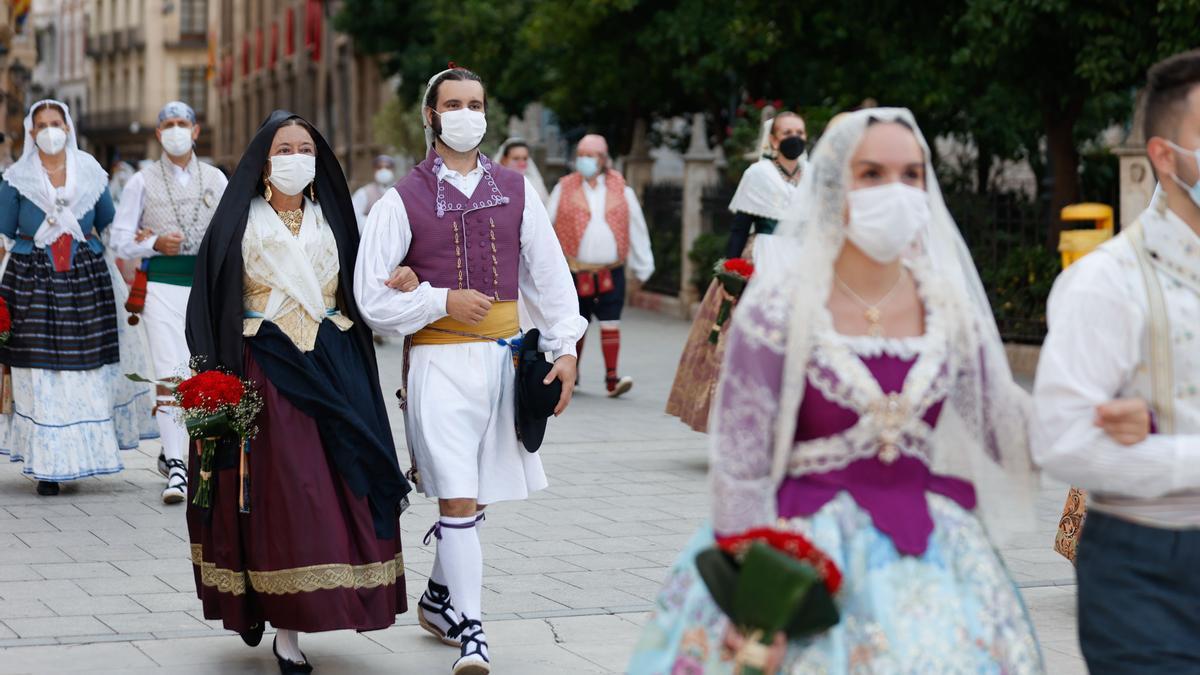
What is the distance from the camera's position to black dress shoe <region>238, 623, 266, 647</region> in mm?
6117

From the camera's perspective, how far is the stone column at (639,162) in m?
26.8

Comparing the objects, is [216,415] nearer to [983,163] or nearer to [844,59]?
[983,163]

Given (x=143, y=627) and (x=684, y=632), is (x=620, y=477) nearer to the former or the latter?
(x=143, y=627)

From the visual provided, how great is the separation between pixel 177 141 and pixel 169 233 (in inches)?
19.2

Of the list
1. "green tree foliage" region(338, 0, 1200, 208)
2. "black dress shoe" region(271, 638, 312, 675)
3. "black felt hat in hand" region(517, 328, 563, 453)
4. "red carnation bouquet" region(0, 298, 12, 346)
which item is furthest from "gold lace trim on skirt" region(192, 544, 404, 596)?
"green tree foliage" region(338, 0, 1200, 208)

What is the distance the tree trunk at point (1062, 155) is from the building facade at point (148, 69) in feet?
245

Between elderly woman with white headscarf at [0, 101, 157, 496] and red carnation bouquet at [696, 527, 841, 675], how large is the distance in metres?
6.96

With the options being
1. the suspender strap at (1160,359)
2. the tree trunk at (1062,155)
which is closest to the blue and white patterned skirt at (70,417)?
the suspender strap at (1160,359)

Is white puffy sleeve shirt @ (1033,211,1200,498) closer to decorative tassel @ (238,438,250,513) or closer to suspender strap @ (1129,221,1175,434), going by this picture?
suspender strap @ (1129,221,1175,434)

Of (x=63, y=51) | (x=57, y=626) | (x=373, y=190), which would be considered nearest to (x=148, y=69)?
(x=63, y=51)

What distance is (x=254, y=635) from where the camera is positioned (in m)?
6.17

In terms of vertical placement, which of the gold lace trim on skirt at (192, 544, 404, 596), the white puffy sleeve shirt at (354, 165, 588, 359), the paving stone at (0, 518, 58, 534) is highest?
the white puffy sleeve shirt at (354, 165, 588, 359)

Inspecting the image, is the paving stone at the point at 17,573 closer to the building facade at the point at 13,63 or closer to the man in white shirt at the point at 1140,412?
the man in white shirt at the point at 1140,412

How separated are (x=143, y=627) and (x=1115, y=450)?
4.08 m
